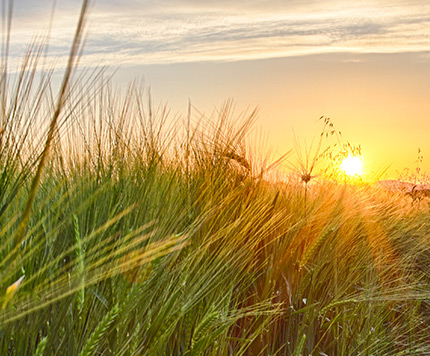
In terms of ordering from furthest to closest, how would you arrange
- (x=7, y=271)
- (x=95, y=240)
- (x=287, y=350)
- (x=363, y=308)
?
(x=363, y=308) → (x=287, y=350) → (x=95, y=240) → (x=7, y=271)

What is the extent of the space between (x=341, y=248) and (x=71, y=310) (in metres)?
2.00

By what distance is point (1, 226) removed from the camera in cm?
113

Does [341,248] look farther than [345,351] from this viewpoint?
Yes

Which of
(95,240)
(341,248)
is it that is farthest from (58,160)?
(341,248)

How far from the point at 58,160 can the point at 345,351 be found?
1.50 m

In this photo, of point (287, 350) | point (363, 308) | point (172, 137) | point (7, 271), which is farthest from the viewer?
point (172, 137)

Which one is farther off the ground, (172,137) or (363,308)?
(172,137)

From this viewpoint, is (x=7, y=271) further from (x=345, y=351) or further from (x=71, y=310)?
(x=345, y=351)

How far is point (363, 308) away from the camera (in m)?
2.31

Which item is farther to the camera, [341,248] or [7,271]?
[341,248]

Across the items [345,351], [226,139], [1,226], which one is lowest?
[345,351]

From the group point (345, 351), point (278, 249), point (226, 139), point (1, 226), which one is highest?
point (1, 226)

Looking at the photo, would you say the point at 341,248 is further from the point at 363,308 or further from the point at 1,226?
the point at 1,226

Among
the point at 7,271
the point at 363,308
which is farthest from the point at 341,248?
the point at 7,271
